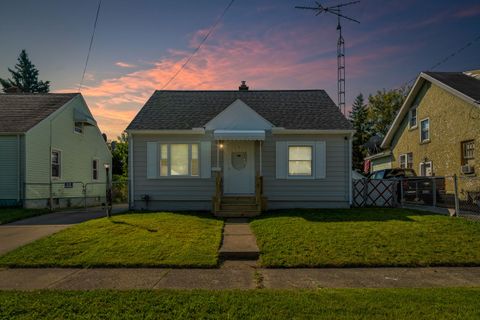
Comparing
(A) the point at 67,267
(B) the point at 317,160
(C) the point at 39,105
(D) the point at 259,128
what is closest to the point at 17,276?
(A) the point at 67,267

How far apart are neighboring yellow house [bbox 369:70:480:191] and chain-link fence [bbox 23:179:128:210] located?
17904 mm

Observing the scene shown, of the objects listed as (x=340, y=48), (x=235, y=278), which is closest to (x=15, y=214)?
(x=235, y=278)

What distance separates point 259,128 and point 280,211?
137 inches

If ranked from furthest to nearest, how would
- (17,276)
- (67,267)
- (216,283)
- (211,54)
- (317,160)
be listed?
Answer: (211,54) → (317,160) → (67,267) → (17,276) → (216,283)

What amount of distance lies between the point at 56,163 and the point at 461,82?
901 inches

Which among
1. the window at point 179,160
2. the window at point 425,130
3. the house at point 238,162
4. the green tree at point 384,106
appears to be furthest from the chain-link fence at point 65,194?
the green tree at point 384,106

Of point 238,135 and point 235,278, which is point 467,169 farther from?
point 235,278

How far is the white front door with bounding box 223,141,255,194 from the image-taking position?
13891 mm

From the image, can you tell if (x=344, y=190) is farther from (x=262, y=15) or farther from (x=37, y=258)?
(x=37, y=258)

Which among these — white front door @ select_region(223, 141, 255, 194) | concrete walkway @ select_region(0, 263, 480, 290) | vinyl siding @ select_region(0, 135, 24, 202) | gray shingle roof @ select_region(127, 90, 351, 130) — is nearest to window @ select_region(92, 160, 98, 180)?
vinyl siding @ select_region(0, 135, 24, 202)

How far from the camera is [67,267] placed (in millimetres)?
6645

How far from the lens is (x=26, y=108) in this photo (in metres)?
18.0

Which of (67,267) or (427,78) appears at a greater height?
(427,78)

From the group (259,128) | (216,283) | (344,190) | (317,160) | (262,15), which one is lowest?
(216,283)
